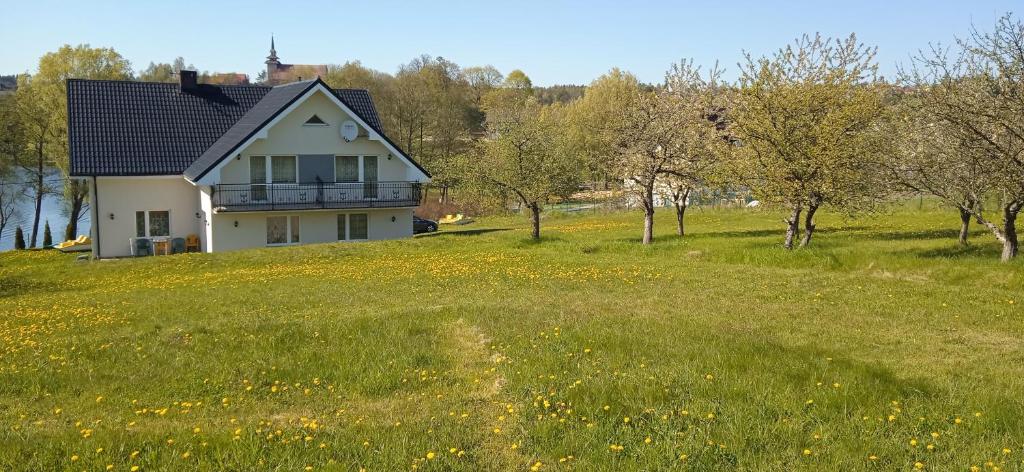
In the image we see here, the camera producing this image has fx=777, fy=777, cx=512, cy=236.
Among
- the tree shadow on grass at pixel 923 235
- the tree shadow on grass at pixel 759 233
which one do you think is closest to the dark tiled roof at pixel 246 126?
the tree shadow on grass at pixel 759 233

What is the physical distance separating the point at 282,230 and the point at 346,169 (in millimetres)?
4201

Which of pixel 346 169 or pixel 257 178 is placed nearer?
pixel 257 178

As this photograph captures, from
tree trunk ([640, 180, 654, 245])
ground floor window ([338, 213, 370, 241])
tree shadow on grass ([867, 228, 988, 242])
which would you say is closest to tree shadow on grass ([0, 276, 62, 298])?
ground floor window ([338, 213, 370, 241])

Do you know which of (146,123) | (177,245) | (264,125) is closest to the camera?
(264,125)

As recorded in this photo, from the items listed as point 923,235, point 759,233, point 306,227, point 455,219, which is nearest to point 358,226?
point 306,227

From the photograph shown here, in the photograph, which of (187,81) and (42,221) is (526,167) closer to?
(187,81)

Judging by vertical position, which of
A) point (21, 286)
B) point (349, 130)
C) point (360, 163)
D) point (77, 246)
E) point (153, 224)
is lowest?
point (21, 286)

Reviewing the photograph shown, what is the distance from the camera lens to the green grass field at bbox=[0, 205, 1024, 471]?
24.0 ft

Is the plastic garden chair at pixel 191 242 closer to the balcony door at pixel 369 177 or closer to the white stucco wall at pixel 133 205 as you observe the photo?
the white stucco wall at pixel 133 205

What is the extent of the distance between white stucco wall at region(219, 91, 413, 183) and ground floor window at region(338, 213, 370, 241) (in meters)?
2.19

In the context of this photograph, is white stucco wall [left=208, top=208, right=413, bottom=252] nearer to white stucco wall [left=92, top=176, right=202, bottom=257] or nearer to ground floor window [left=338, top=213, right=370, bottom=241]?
ground floor window [left=338, top=213, right=370, bottom=241]

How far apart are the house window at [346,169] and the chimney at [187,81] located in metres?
9.18

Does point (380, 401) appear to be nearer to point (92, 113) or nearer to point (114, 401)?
point (114, 401)

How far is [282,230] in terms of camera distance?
35938mm
